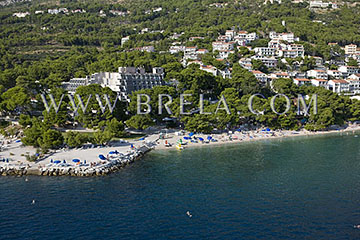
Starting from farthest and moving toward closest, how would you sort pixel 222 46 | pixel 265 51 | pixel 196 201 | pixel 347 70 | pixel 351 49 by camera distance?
1. pixel 351 49
2. pixel 222 46
3. pixel 265 51
4. pixel 347 70
5. pixel 196 201

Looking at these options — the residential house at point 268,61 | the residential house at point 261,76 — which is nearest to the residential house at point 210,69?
the residential house at point 261,76

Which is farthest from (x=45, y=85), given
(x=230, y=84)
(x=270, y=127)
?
(x=270, y=127)

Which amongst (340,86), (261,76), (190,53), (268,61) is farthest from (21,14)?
(340,86)

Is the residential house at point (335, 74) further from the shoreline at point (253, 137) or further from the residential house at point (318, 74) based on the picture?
the shoreline at point (253, 137)

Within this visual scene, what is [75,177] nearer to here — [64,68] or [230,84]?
[230,84]

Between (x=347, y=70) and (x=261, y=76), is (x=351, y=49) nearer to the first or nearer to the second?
(x=347, y=70)
